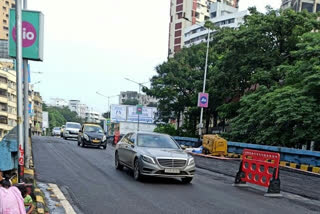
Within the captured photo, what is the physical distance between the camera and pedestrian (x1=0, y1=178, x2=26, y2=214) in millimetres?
3978

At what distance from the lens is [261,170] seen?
34.1ft

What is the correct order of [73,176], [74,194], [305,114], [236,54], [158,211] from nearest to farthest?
[158,211] → [74,194] → [73,176] → [305,114] → [236,54]

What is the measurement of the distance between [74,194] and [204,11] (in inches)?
4206

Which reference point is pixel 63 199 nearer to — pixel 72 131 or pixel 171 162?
pixel 171 162

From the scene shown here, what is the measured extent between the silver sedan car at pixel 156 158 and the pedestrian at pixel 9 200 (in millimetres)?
5920

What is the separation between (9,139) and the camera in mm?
7504

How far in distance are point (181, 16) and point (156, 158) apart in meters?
97.3

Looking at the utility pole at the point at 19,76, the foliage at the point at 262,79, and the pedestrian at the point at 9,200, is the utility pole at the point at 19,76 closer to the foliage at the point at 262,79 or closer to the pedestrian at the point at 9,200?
the pedestrian at the point at 9,200

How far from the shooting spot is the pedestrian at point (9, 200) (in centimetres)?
398

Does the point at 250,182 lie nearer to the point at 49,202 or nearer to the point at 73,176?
the point at 73,176

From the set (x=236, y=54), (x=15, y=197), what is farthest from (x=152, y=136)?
(x=236, y=54)

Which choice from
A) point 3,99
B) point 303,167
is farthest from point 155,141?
point 303,167

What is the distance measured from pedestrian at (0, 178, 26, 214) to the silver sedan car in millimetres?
5920

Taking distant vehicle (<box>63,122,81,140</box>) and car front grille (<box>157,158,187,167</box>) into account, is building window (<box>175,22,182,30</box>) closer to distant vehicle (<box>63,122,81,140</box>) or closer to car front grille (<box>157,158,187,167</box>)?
distant vehicle (<box>63,122,81,140</box>)
